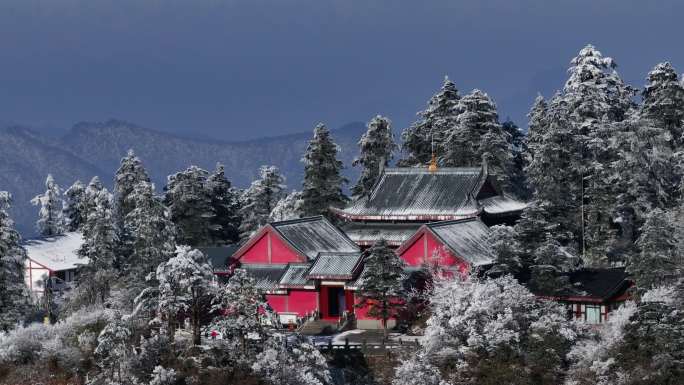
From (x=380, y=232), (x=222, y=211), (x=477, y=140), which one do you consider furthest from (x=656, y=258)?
(x=222, y=211)

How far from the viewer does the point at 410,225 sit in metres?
66.1

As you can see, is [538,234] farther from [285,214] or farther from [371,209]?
[285,214]

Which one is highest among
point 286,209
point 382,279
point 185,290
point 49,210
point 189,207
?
point 49,210

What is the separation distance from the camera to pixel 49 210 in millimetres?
102000

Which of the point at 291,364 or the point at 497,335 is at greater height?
the point at 497,335

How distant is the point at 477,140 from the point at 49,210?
150 feet

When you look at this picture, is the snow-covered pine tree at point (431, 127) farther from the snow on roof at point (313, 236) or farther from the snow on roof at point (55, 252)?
the snow on roof at point (55, 252)

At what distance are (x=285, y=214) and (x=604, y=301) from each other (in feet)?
106

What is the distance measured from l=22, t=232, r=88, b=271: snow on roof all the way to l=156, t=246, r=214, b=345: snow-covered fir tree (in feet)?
122

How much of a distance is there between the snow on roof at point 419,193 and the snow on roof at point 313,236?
8.14ft

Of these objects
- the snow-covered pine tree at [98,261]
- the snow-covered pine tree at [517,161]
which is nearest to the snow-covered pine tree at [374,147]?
the snow-covered pine tree at [517,161]

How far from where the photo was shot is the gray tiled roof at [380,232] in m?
64.6

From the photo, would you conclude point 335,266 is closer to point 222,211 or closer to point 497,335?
point 497,335

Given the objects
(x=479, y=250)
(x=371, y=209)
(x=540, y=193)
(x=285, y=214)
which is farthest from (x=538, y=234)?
(x=285, y=214)
